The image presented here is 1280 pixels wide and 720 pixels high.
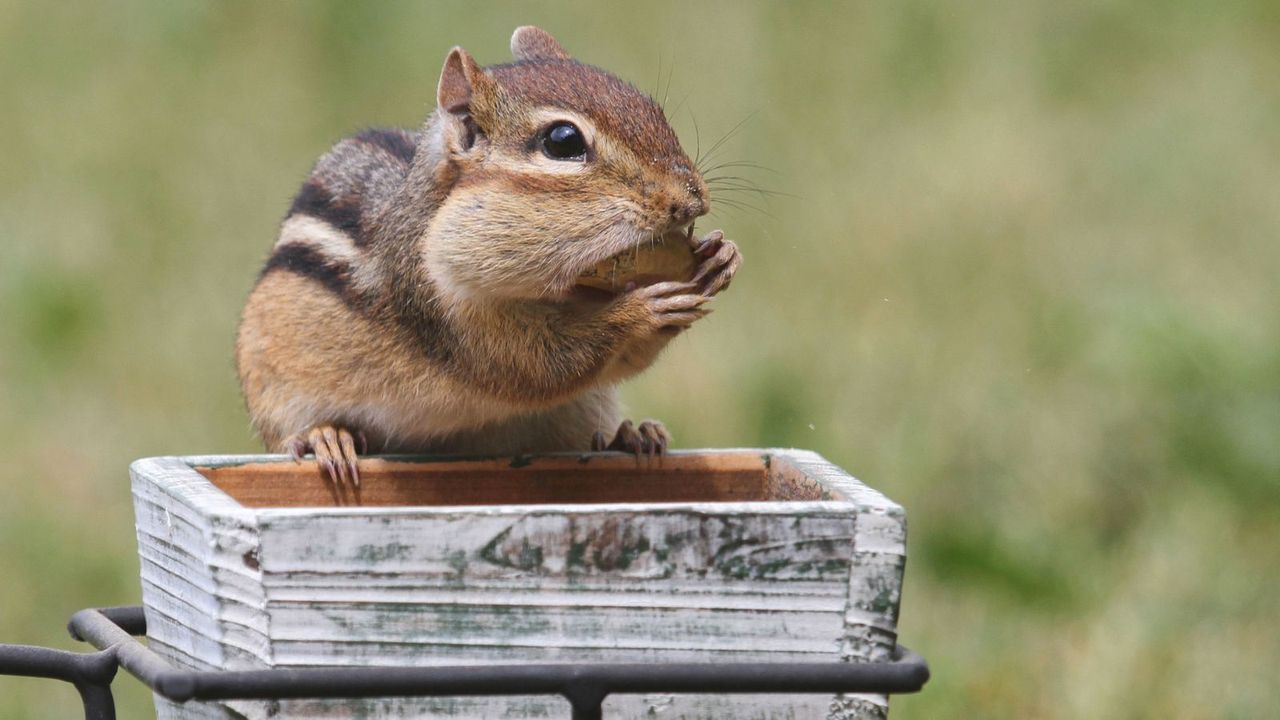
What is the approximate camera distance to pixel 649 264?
2.33 m

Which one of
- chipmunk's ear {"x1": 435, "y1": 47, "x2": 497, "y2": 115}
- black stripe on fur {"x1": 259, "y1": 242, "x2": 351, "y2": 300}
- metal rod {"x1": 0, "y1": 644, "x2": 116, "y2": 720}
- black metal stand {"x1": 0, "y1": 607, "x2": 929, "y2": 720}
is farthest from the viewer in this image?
black stripe on fur {"x1": 259, "y1": 242, "x2": 351, "y2": 300}

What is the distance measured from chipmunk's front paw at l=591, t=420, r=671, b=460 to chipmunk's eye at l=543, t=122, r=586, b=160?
1.24ft

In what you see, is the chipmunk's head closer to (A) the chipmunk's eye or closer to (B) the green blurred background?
(A) the chipmunk's eye

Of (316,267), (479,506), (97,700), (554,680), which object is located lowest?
(97,700)

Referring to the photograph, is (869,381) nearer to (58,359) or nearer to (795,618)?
(58,359)

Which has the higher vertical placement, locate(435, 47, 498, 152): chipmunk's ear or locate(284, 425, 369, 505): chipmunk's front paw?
locate(435, 47, 498, 152): chipmunk's ear

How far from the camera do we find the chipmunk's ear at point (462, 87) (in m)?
2.41

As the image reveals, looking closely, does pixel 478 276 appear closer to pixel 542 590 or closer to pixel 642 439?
pixel 642 439

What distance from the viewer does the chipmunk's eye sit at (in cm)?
228

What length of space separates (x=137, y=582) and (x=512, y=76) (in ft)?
5.96

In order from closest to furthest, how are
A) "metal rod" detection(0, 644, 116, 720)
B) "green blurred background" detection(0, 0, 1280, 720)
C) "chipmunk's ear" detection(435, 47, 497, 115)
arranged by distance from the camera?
1. "metal rod" detection(0, 644, 116, 720)
2. "chipmunk's ear" detection(435, 47, 497, 115)
3. "green blurred background" detection(0, 0, 1280, 720)

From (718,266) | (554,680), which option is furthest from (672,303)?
(554,680)

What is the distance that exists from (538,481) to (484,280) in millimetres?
283

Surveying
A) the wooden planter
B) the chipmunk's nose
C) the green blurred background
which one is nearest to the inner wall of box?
the chipmunk's nose
